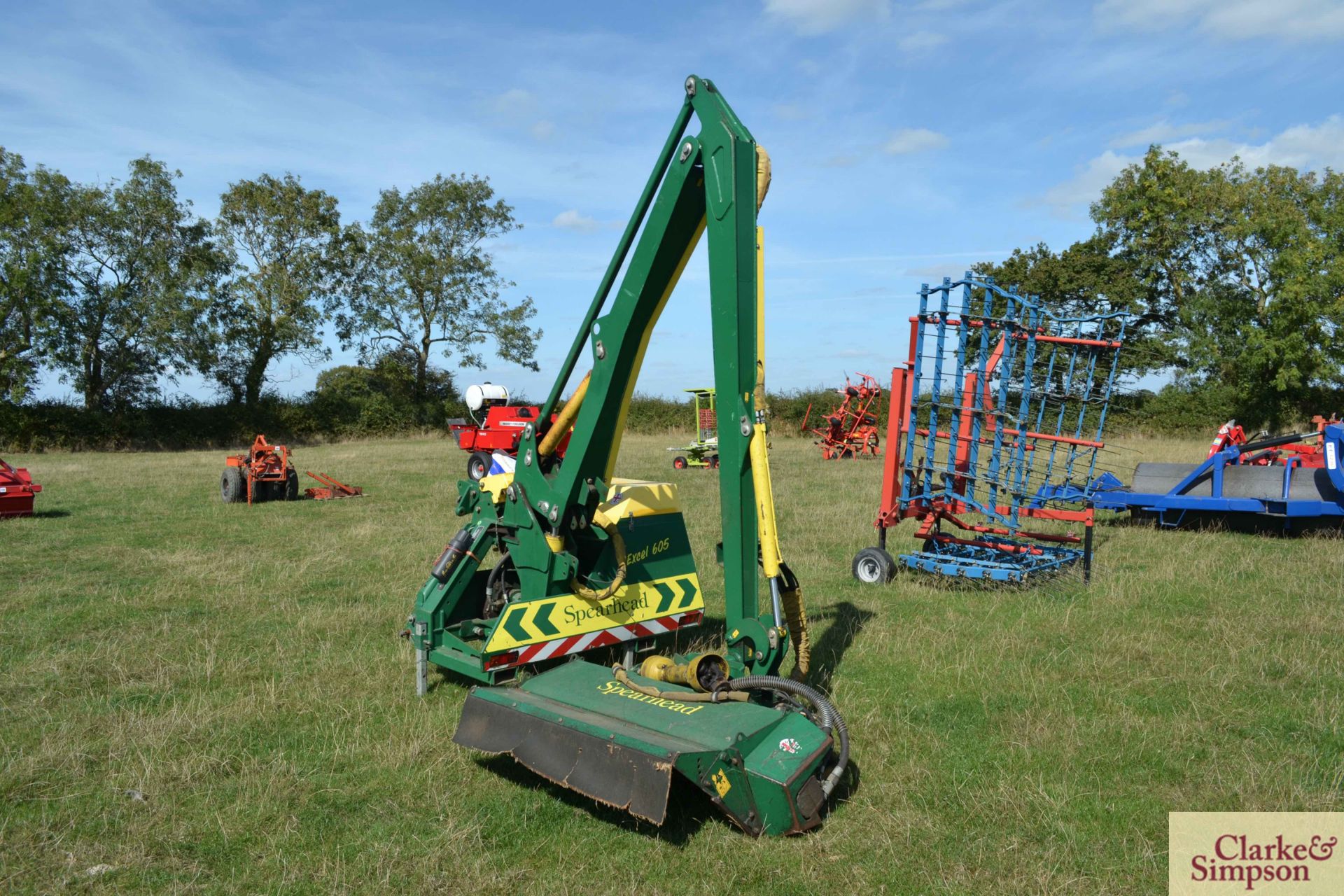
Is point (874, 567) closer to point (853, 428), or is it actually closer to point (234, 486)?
point (234, 486)

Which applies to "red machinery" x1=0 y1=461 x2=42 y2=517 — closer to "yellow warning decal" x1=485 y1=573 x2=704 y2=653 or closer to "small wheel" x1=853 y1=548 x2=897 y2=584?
"yellow warning decal" x1=485 y1=573 x2=704 y2=653

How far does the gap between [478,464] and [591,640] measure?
1534cm

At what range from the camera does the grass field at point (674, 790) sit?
3.99 metres

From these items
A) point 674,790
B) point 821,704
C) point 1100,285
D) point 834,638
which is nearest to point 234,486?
point 834,638

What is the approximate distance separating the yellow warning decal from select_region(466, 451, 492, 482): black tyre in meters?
13.3

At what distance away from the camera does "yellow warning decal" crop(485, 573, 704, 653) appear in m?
→ 5.88

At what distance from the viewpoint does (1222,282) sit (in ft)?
120

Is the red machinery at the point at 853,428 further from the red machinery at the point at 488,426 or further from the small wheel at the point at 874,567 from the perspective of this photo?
the small wheel at the point at 874,567

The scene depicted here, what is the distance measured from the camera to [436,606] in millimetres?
6207

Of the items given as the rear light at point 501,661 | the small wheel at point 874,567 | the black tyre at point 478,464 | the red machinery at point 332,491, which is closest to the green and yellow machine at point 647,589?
the rear light at point 501,661

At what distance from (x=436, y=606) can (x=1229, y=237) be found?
125ft

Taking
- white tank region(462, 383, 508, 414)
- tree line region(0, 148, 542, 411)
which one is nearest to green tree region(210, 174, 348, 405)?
tree line region(0, 148, 542, 411)

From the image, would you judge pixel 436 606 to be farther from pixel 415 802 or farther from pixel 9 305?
pixel 9 305

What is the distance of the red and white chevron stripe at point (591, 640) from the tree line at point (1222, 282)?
94.7ft
